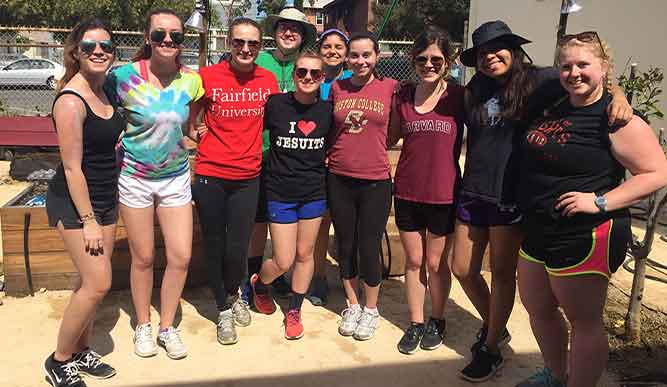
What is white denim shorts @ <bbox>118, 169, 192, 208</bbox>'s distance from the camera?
307 centimetres

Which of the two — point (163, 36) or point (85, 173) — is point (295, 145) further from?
point (85, 173)

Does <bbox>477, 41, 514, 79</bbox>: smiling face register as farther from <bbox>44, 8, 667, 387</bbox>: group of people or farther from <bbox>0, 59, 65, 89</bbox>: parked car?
<bbox>0, 59, 65, 89</bbox>: parked car

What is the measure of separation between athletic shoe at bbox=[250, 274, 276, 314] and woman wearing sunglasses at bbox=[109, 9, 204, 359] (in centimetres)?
88

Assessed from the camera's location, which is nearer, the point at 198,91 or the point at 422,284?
the point at 198,91

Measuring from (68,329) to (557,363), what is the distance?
8.73ft

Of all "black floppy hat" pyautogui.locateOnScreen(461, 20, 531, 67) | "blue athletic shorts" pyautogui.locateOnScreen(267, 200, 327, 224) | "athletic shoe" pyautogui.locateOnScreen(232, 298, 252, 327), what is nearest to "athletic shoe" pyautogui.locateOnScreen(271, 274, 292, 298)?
"athletic shoe" pyautogui.locateOnScreen(232, 298, 252, 327)

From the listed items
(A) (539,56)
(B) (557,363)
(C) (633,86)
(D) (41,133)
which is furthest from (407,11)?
(B) (557,363)

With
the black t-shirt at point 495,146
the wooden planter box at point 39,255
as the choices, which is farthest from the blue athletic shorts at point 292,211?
the wooden planter box at point 39,255

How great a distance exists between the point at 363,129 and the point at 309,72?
1.57ft

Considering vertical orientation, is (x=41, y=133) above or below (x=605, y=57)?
below

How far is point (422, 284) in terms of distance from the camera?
11.7 ft

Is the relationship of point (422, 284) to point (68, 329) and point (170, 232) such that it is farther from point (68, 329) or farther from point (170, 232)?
point (68, 329)

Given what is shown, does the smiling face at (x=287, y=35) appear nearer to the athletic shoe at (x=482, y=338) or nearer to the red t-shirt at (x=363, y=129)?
the red t-shirt at (x=363, y=129)

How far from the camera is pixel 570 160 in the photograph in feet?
7.79
